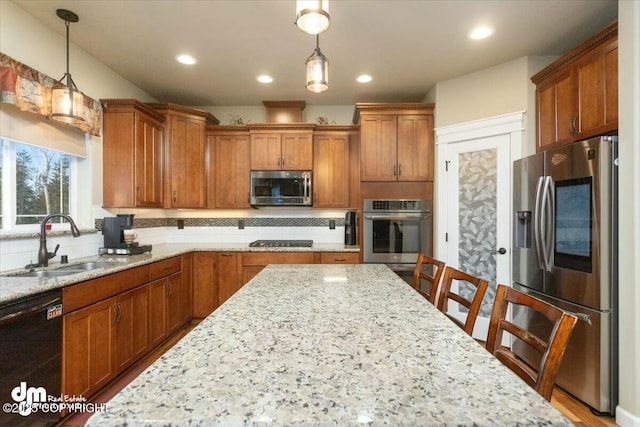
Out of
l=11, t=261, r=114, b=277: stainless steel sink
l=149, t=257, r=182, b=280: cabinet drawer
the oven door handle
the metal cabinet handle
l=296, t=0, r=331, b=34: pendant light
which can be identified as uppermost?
l=296, t=0, r=331, b=34: pendant light

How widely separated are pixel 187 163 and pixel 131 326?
1917 mm

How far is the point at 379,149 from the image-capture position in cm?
365

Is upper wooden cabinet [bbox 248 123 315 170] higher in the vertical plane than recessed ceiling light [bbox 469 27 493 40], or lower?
lower

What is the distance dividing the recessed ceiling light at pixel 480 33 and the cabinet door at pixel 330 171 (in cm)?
170

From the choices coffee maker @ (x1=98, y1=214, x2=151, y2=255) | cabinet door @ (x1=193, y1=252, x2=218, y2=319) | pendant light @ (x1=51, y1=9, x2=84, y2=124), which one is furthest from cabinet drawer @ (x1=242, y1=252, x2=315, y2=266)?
pendant light @ (x1=51, y1=9, x2=84, y2=124)

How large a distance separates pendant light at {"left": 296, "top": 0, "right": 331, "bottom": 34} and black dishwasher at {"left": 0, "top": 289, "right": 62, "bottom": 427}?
1.85 meters

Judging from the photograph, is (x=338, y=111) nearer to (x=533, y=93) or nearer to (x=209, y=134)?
(x=209, y=134)

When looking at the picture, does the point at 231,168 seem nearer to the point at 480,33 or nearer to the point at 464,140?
the point at 464,140

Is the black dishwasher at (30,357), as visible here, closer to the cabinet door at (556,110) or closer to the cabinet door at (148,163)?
the cabinet door at (148,163)

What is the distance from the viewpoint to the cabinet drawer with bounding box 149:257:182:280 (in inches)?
113

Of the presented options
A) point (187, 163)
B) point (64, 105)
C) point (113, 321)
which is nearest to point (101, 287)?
point (113, 321)

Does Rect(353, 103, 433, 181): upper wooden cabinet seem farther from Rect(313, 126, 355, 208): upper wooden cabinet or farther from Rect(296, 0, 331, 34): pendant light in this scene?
Rect(296, 0, 331, 34): pendant light

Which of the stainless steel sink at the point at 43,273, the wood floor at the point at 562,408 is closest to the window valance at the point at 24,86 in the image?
the stainless steel sink at the point at 43,273

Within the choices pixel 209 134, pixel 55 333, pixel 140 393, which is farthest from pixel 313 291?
pixel 209 134
